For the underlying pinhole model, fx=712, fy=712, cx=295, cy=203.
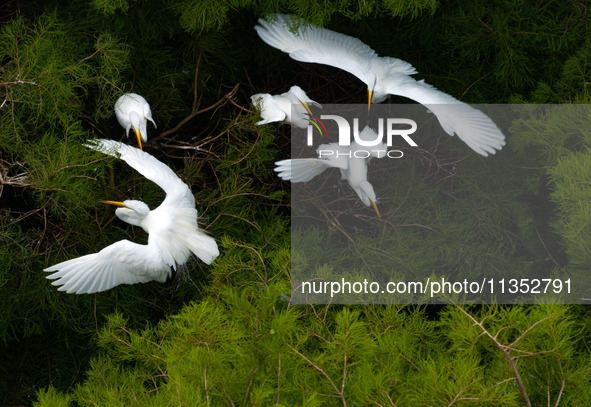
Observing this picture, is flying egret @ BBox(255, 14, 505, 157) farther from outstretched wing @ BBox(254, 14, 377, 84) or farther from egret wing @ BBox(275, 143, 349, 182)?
egret wing @ BBox(275, 143, 349, 182)

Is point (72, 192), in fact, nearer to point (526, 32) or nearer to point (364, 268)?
point (364, 268)

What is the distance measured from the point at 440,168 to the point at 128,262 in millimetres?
782

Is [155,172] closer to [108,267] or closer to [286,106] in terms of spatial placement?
[108,267]

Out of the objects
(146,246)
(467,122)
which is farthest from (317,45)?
(146,246)

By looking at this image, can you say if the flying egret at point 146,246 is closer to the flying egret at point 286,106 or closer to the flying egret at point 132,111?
the flying egret at point 132,111

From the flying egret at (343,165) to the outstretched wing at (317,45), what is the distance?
0.54 feet

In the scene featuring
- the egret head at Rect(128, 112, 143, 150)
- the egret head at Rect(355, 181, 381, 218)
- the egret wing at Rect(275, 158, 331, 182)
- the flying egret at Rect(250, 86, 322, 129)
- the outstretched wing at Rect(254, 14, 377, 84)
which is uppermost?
the outstretched wing at Rect(254, 14, 377, 84)

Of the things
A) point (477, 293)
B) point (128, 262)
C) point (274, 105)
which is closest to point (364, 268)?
point (477, 293)

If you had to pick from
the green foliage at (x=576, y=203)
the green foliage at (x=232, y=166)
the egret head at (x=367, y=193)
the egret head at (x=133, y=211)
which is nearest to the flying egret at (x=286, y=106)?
the green foliage at (x=232, y=166)

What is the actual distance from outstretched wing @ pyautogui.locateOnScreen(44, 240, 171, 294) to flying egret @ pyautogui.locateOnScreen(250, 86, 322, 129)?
376 millimetres

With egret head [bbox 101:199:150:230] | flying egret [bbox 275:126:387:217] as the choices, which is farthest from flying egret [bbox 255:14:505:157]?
egret head [bbox 101:199:150:230]

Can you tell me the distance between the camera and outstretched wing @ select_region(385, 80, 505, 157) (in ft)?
5.05

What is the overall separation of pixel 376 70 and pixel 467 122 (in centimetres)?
23

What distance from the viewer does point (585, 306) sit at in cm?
139
